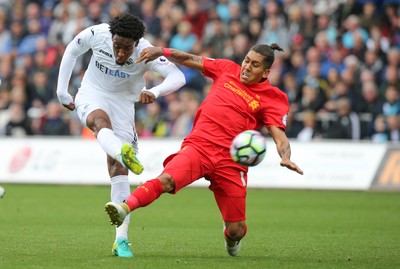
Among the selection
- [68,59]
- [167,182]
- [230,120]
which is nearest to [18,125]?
[68,59]

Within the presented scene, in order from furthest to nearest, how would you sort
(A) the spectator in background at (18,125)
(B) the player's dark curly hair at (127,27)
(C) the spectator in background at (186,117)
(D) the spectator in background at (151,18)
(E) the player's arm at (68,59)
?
(D) the spectator in background at (151,18) → (A) the spectator in background at (18,125) → (C) the spectator in background at (186,117) → (E) the player's arm at (68,59) → (B) the player's dark curly hair at (127,27)

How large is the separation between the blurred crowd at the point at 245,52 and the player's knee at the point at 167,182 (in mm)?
13087

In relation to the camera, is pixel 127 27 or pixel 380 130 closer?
pixel 127 27

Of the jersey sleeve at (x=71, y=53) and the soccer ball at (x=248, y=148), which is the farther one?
the jersey sleeve at (x=71, y=53)

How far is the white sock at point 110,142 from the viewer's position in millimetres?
10094

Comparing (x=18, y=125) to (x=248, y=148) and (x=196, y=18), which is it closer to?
(x=196, y=18)

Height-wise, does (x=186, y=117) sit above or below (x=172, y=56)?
below

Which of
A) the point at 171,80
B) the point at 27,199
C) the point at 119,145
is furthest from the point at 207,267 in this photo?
the point at 27,199

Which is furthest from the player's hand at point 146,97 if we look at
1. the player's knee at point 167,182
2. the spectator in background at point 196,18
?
the spectator in background at point 196,18

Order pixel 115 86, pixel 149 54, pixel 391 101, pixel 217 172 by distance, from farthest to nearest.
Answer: pixel 391 101 → pixel 115 86 → pixel 217 172 → pixel 149 54

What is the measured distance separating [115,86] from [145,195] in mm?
1872

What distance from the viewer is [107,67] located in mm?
11164

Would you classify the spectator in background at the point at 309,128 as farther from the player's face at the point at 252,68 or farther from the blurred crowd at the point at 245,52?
the player's face at the point at 252,68

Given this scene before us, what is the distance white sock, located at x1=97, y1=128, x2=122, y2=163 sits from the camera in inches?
397
